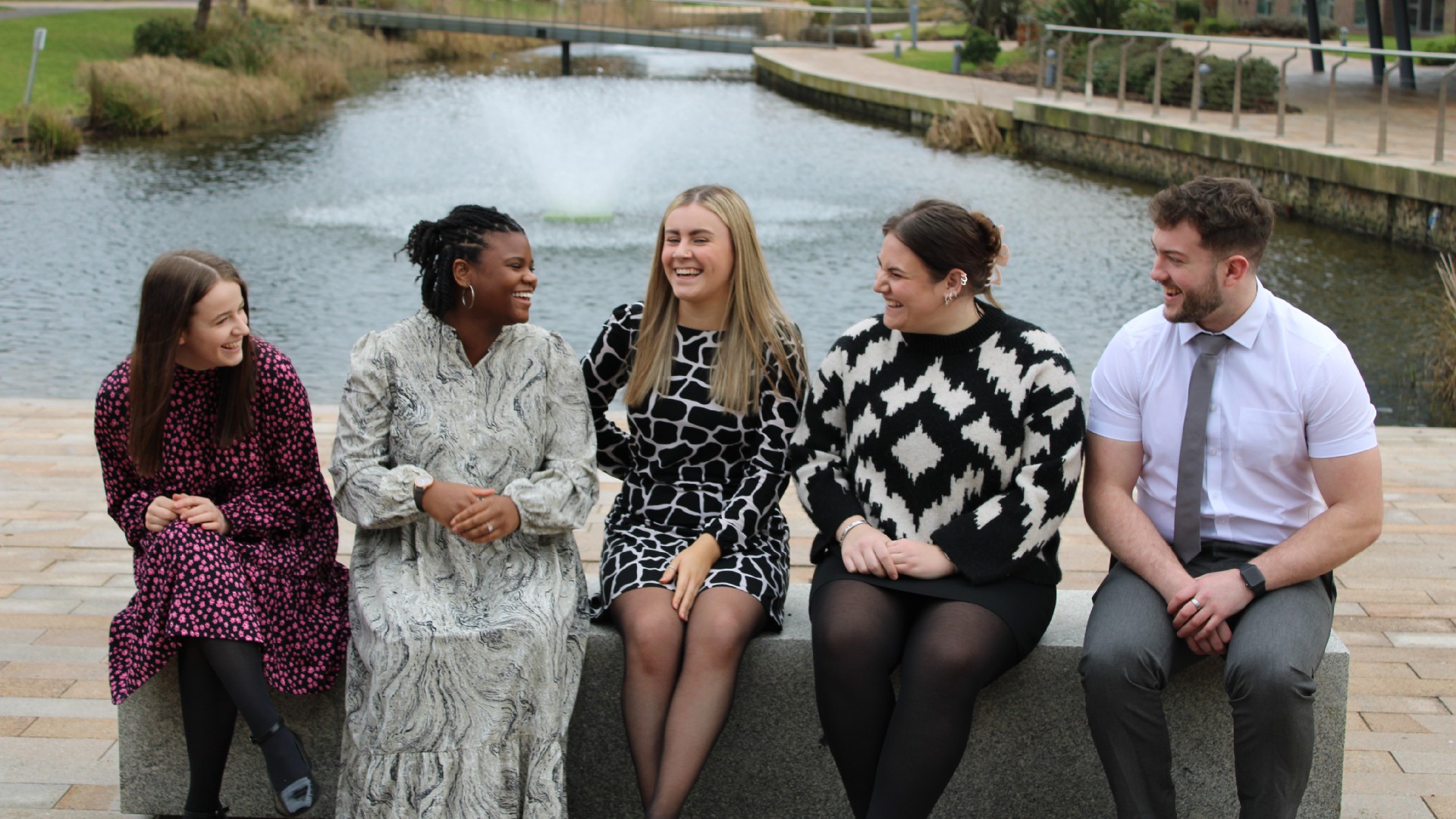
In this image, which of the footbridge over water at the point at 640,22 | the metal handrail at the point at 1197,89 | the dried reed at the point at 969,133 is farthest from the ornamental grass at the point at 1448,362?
→ the footbridge over water at the point at 640,22

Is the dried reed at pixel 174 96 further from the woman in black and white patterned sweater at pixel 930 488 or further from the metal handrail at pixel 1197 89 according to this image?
the woman in black and white patterned sweater at pixel 930 488

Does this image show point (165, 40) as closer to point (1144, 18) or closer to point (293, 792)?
point (1144, 18)

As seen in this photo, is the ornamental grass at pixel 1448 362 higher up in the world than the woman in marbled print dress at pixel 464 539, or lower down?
lower down

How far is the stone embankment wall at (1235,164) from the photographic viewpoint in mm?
11338

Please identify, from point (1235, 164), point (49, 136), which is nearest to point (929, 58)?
point (1235, 164)

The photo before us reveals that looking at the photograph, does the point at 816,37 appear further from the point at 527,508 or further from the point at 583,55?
the point at 527,508

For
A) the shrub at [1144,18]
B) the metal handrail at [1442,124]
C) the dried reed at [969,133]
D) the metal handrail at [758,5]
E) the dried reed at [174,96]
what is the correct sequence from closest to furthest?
the metal handrail at [1442,124] < the dried reed at [969,133] < the dried reed at [174,96] < the shrub at [1144,18] < the metal handrail at [758,5]

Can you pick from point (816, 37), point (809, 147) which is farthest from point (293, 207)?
point (816, 37)

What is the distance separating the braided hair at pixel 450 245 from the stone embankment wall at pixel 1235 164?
22.5ft

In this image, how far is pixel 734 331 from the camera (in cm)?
288

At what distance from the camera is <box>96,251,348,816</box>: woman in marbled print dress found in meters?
2.39


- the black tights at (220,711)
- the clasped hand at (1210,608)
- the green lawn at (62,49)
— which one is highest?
the green lawn at (62,49)

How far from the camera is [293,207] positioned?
13227 millimetres

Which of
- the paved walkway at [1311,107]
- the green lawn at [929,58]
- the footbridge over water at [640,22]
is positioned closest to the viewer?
the paved walkway at [1311,107]
